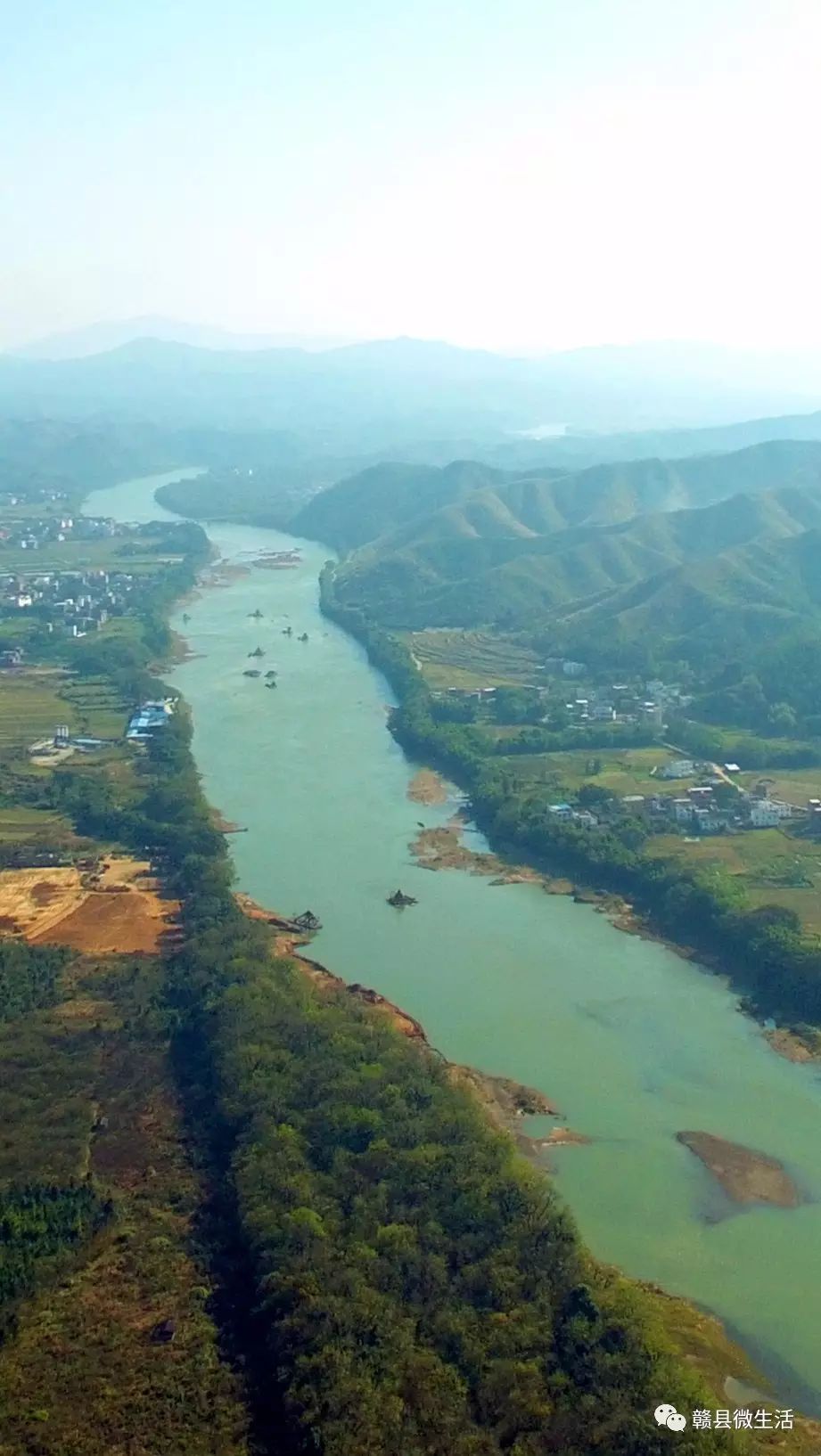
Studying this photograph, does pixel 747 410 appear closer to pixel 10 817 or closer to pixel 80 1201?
pixel 10 817

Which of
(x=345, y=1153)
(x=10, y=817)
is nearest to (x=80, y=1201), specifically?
(x=345, y=1153)

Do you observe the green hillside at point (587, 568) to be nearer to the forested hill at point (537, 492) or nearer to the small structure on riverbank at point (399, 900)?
the forested hill at point (537, 492)

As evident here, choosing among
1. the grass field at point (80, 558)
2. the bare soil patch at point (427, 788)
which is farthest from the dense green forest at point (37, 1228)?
the grass field at point (80, 558)

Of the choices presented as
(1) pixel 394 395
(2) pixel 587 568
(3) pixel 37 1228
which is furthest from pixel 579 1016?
(1) pixel 394 395

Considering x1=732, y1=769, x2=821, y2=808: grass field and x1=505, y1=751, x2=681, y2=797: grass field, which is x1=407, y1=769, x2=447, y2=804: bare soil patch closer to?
x1=505, y1=751, x2=681, y2=797: grass field

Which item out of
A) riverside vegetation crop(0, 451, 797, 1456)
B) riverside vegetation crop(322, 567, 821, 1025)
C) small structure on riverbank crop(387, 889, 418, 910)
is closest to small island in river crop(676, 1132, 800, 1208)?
riverside vegetation crop(0, 451, 797, 1456)

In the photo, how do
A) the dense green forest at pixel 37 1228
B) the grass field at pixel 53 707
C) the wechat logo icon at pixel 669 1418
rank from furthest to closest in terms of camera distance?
the grass field at pixel 53 707 < the dense green forest at pixel 37 1228 < the wechat logo icon at pixel 669 1418
